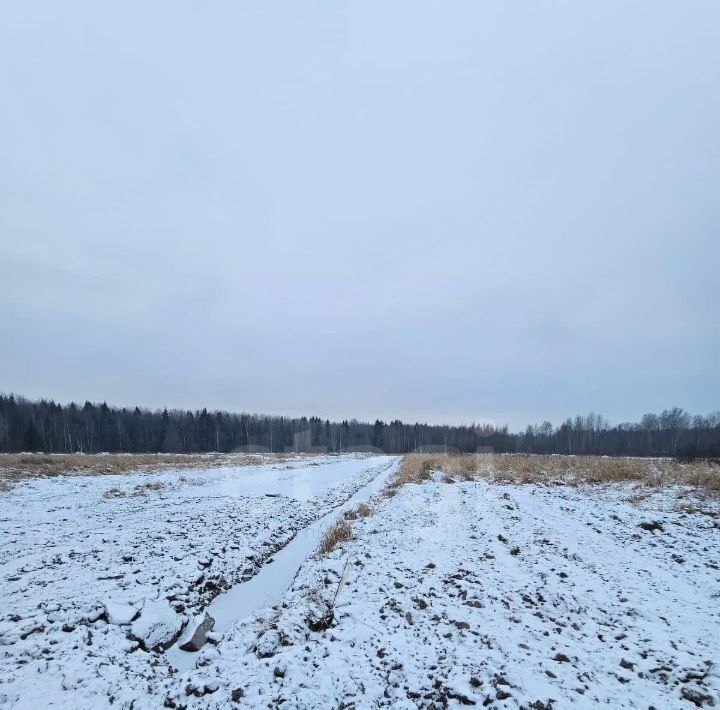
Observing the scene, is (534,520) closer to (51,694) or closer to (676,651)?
(676,651)

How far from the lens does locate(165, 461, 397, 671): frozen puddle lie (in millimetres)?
6949

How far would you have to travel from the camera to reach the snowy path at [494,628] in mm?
5148

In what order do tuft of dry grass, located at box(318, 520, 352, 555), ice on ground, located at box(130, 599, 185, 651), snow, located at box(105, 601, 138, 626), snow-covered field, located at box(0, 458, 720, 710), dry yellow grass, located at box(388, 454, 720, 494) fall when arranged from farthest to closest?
1. dry yellow grass, located at box(388, 454, 720, 494)
2. tuft of dry grass, located at box(318, 520, 352, 555)
3. snow, located at box(105, 601, 138, 626)
4. ice on ground, located at box(130, 599, 185, 651)
5. snow-covered field, located at box(0, 458, 720, 710)

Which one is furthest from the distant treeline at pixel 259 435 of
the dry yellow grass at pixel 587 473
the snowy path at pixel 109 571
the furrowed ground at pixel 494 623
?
the snowy path at pixel 109 571

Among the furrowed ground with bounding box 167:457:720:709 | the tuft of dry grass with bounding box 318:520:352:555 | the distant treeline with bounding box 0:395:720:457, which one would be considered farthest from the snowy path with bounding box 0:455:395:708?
the distant treeline with bounding box 0:395:720:457

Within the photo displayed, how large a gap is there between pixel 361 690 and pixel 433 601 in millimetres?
2776

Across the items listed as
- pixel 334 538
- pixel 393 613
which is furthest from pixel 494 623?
pixel 334 538

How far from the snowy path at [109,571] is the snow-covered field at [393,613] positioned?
5 cm

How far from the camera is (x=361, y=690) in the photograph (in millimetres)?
5312

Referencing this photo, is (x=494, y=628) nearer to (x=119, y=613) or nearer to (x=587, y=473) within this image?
(x=119, y=613)

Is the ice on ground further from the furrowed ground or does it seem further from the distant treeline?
the distant treeline

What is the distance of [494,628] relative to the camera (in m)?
6.57

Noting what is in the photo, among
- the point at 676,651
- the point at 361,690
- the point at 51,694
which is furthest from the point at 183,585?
the point at 676,651

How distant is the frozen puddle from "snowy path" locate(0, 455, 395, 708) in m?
0.25
